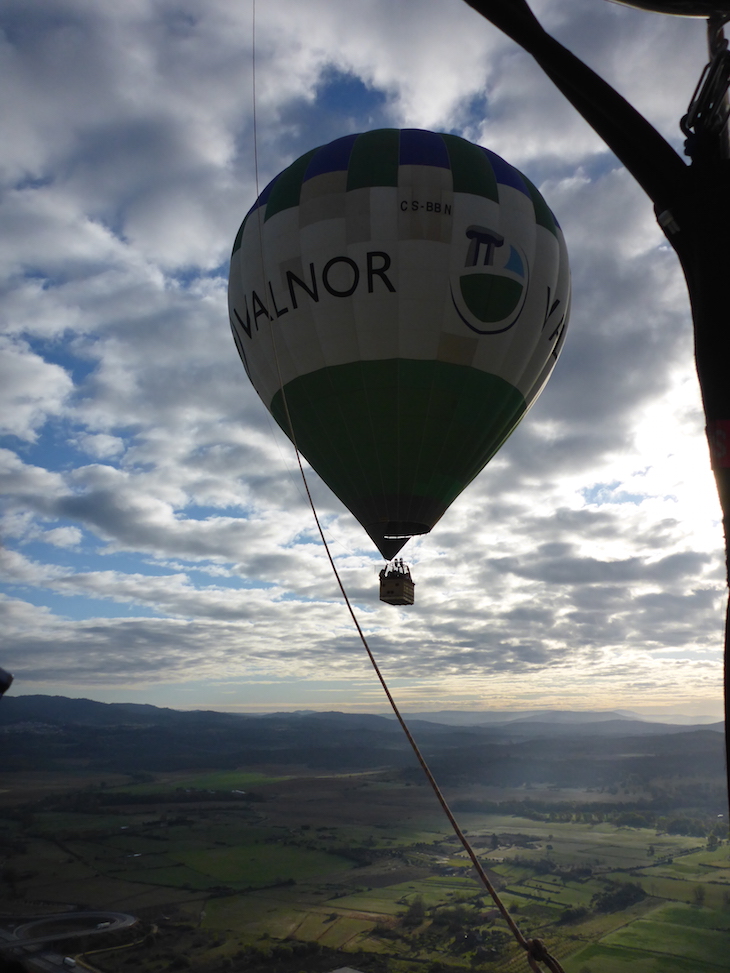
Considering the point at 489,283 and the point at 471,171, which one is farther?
the point at 471,171

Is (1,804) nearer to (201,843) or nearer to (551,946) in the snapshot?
(201,843)

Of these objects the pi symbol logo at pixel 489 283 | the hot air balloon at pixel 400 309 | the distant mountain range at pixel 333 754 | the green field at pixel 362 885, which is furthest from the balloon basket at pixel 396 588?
the distant mountain range at pixel 333 754

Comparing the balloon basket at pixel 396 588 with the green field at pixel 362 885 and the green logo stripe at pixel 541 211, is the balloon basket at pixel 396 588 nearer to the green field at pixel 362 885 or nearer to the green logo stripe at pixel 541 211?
the green logo stripe at pixel 541 211

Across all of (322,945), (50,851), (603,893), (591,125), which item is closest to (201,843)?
(50,851)

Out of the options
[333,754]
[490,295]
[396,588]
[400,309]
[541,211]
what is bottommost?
[333,754]

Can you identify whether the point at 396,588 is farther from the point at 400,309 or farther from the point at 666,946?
the point at 666,946

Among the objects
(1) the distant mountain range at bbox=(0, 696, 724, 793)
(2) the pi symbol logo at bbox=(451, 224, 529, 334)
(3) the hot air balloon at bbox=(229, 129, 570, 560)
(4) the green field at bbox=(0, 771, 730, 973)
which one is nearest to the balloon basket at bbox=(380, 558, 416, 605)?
(3) the hot air balloon at bbox=(229, 129, 570, 560)

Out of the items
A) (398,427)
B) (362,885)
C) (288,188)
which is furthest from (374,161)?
(362,885)
